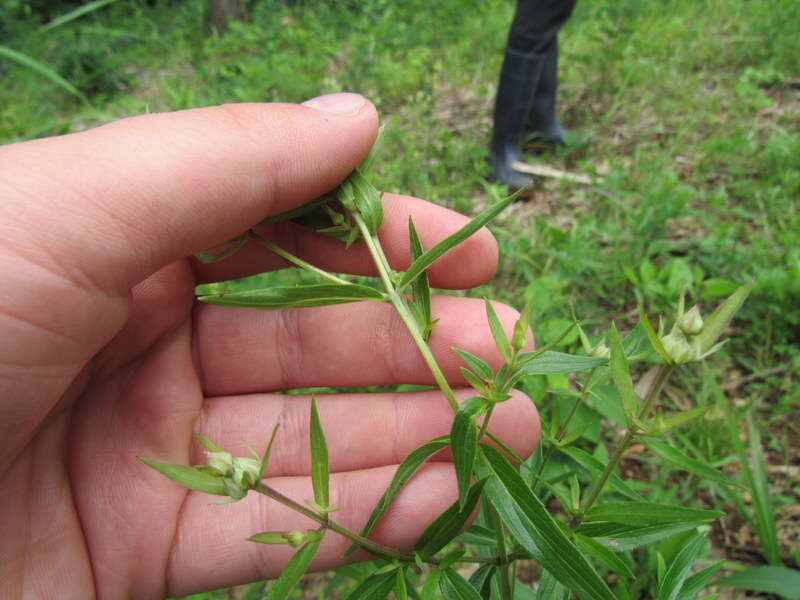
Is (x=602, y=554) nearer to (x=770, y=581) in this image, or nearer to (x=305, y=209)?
(x=770, y=581)

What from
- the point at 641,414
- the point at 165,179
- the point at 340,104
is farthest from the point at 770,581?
the point at 165,179

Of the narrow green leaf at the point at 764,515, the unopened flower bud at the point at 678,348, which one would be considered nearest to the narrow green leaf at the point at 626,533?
the unopened flower bud at the point at 678,348

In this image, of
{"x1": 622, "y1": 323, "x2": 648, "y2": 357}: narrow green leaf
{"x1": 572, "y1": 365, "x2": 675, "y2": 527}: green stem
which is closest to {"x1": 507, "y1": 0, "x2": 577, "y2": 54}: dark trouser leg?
{"x1": 622, "y1": 323, "x2": 648, "y2": 357}: narrow green leaf

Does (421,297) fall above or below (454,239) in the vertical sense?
below

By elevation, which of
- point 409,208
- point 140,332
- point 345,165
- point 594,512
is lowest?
point 140,332

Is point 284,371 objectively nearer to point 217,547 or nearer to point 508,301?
point 217,547

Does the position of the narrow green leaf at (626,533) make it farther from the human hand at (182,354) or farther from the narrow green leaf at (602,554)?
the human hand at (182,354)

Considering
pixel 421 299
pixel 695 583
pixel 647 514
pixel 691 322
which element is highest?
pixel 691 322

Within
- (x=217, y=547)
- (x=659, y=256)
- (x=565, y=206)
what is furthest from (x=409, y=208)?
(x=565, y=206)
